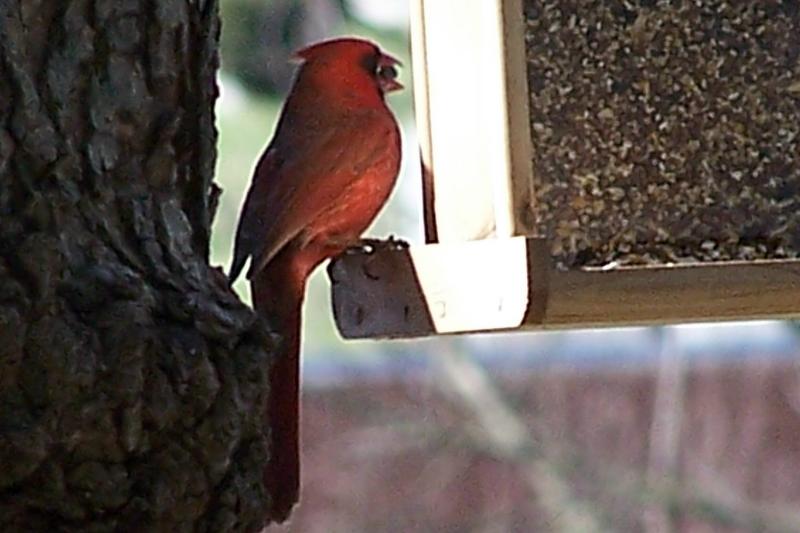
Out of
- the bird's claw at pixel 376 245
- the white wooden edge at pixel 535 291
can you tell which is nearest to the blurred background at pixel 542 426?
the bird's claw at pixel 376 245

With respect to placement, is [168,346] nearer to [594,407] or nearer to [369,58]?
[369,58]

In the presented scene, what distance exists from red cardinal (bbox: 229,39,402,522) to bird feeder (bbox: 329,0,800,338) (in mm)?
48

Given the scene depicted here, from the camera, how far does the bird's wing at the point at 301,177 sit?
259 centimetres

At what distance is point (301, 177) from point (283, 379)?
285 mm

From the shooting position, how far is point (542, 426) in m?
6.50

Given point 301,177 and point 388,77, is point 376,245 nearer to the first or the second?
point 301,177

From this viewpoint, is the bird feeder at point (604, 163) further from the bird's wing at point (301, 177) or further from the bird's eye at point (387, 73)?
the bird's eye at point (387, 73)

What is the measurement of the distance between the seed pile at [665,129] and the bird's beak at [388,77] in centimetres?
30

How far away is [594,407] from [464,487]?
473 mm

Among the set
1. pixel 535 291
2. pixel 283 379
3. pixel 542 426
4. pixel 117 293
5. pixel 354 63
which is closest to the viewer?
pixel 117 293

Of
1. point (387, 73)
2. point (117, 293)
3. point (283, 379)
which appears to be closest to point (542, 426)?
point (387, 73)

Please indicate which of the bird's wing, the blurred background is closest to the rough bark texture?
the bird's wing

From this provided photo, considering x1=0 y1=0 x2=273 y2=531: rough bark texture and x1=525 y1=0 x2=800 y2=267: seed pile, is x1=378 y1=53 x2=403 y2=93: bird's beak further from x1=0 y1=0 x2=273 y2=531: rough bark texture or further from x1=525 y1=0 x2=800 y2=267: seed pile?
x1=0 y1=0 x2=273 y2=531: rough bark texture

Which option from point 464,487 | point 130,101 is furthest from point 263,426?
point 464,487
